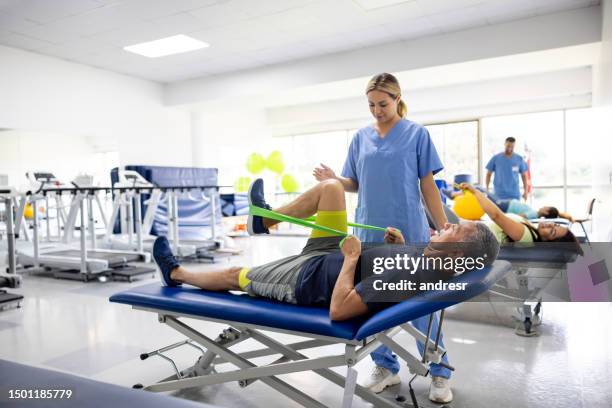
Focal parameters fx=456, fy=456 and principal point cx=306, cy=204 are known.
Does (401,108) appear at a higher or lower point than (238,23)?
lower

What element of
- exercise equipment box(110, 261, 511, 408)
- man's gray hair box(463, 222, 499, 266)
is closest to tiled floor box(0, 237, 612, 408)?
exercise equipment box(110, 261, 511, 408)

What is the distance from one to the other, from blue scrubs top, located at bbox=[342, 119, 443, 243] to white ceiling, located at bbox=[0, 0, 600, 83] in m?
3.29

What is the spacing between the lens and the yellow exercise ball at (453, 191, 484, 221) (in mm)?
3814

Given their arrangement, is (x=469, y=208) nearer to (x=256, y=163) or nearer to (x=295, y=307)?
(x=295, y=307)

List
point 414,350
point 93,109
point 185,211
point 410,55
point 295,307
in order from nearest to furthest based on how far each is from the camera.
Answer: point 295,307 → point 414,350 → point 410,55 → point 93,109 → point 185,211

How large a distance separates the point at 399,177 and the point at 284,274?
24.9 inches

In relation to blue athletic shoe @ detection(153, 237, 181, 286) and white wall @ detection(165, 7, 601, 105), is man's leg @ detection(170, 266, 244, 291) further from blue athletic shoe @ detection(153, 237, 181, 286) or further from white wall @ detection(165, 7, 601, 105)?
white wall @ detection(165, 7, 601, 105)

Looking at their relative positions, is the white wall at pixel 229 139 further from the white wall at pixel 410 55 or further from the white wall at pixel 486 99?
the white wall at pixel 486 99

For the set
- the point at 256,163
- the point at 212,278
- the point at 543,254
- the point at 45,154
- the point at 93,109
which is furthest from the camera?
the point at 256,163

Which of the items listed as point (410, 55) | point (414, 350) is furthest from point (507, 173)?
point (414, 350)

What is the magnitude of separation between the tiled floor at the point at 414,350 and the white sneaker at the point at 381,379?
0.11ft

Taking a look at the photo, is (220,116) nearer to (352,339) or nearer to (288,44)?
(288,44)

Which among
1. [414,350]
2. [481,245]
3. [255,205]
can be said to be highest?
[255,205]

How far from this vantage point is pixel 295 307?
1.67 metres
